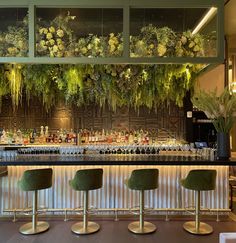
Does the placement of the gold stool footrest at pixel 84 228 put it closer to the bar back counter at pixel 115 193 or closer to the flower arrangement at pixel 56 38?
the bar back counter at pixel 115 193

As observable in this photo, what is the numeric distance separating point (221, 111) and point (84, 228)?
106 inches

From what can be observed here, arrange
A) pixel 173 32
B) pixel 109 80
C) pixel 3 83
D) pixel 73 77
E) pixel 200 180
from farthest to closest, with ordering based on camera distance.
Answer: pixel 3 83, pixel 109 80, pixel 73 77, pixel 173 32, pixel 200 180

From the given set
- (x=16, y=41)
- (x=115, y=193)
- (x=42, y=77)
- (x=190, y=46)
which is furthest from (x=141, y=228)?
(x=16, y=41)

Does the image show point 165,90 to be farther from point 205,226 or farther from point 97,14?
point 205,226

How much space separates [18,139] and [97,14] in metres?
3.82

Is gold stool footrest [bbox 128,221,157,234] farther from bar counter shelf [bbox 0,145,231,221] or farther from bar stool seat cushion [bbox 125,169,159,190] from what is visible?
bar stool seat cushion [bbox 125,169,159,190]

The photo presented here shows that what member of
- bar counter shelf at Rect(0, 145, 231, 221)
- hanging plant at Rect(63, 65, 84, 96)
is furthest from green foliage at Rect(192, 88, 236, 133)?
hanging plant at Rect(63, 65, 84, 96)

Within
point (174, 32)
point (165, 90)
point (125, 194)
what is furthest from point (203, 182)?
point (174, 32)

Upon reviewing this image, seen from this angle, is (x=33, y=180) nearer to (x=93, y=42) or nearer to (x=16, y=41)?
(x=16, y=41)

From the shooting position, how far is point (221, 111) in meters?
4.22

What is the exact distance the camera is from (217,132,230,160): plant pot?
4242 mm

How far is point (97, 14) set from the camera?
4.28m

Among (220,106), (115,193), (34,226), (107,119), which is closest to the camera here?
(34,226)

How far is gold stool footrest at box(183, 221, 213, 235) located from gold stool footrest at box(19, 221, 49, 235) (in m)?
2.09
